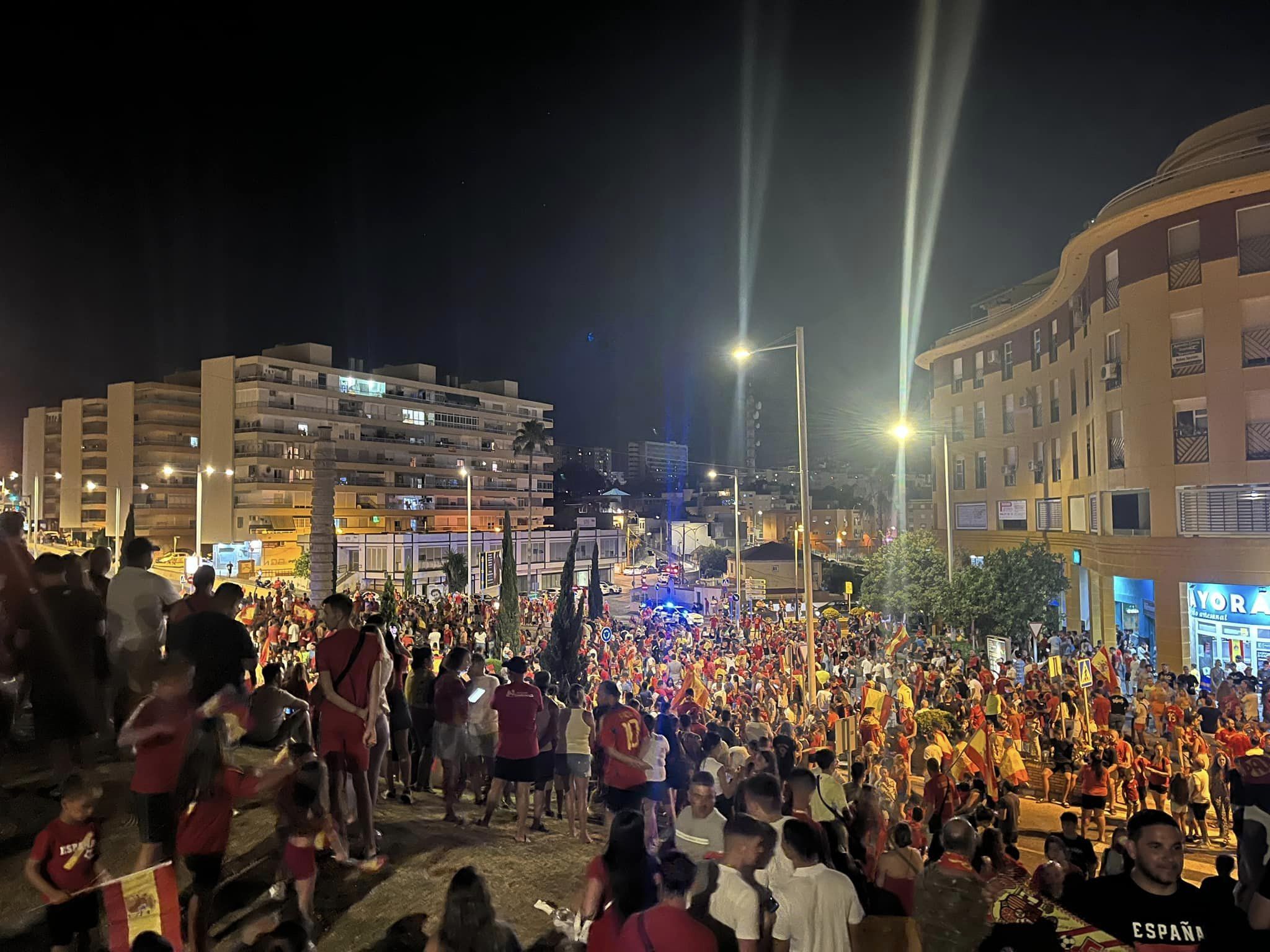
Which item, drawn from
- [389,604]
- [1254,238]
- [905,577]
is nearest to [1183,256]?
[1254,238]

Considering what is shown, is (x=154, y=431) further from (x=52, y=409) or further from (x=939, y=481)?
(x=939, y=481)

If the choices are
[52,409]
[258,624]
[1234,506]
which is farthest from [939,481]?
[52,409]

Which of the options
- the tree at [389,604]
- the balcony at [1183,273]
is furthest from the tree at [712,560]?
the balcony at [1183,273]

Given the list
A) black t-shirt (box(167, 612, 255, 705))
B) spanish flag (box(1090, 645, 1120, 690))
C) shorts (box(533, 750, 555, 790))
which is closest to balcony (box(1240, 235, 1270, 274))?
spanish flag (box(1090, 645, 1120, 690))

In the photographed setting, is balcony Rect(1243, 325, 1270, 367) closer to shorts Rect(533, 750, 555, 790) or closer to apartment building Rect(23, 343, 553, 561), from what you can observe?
shorts Rect(533, 750, 555, 790)

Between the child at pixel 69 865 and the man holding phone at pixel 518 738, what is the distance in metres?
3.50

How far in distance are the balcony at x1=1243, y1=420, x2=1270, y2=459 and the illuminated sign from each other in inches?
143

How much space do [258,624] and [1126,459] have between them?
25.2m

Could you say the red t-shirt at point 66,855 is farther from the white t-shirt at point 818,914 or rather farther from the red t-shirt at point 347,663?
the white t-shirt at point 818,914

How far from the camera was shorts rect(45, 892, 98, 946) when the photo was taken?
4539 mm

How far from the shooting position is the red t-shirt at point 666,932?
12.0 feet

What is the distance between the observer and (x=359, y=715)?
6.07 metres

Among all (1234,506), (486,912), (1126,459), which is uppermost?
(1126,459)

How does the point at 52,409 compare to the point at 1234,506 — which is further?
the point at 52,409
